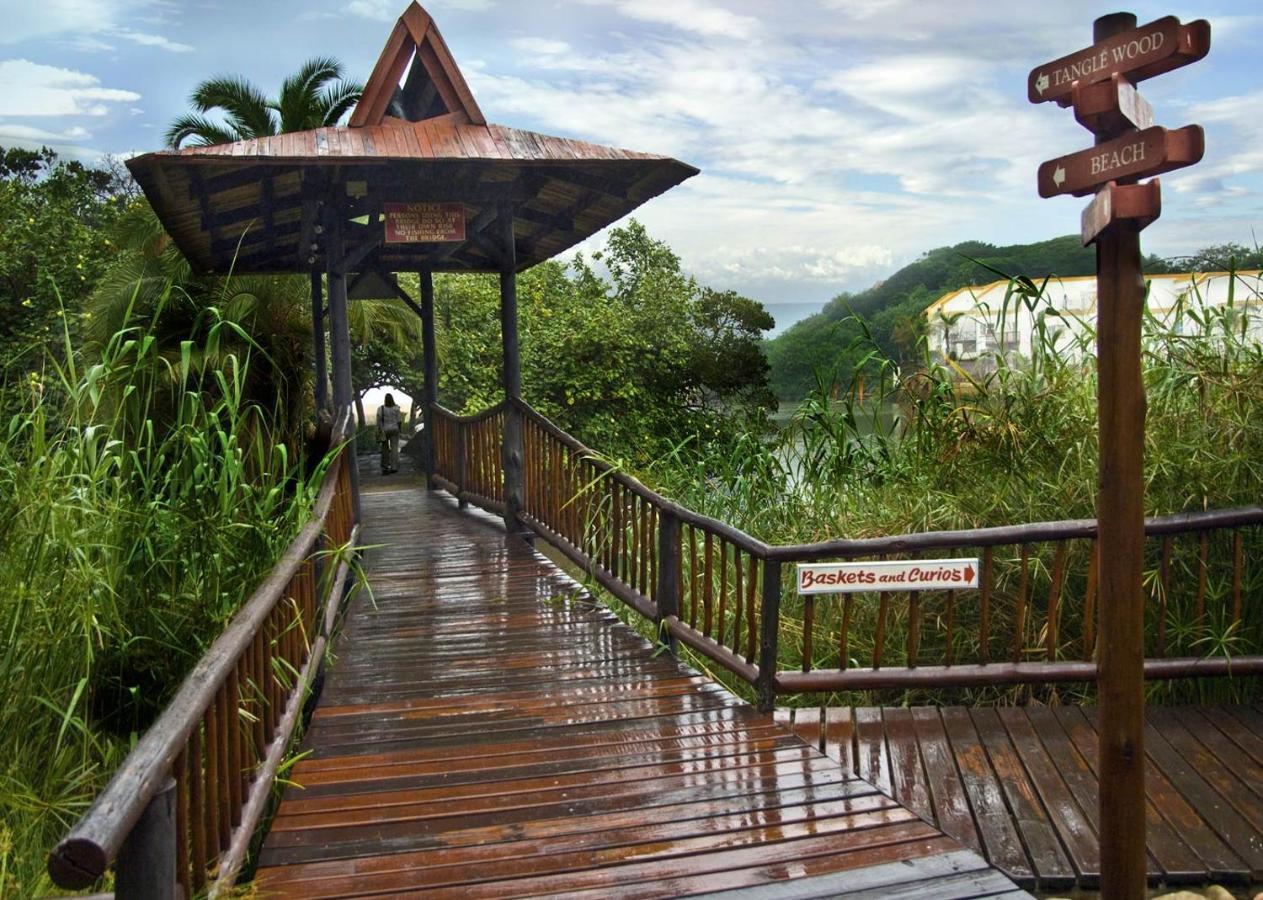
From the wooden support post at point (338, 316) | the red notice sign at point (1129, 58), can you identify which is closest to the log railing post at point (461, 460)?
the wooden support post at point (338, 316)

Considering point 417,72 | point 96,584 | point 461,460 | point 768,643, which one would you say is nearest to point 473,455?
point 461,460

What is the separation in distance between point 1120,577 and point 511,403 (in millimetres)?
5888

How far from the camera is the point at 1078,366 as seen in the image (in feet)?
22.6

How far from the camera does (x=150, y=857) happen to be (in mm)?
2342

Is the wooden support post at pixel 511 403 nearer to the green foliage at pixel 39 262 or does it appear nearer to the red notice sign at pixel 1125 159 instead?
the red notice sign at pixel 1125 159

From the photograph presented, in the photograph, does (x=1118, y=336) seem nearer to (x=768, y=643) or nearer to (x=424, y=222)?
(x=768, y=643)

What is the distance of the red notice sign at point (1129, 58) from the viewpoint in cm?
311

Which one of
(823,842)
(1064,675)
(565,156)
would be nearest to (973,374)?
(1064,675)

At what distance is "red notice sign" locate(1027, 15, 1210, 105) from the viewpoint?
3111mm

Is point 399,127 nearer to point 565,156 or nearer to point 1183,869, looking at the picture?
point 565,156

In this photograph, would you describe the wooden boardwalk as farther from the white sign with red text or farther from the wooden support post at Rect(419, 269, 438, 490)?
the wooden support post at Rect(419, 269, 438, 490)

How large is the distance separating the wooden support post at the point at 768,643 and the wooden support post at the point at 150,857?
9.30ft

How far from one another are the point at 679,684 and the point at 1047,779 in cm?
168

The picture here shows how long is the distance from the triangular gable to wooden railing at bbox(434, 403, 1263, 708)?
9.33 ft
